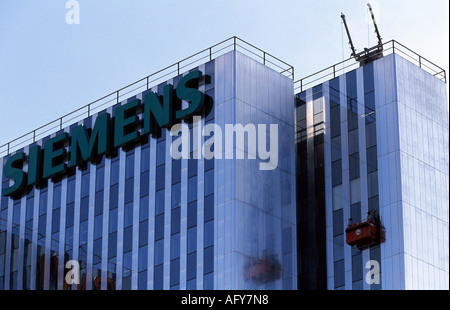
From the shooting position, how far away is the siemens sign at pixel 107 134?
329 feet

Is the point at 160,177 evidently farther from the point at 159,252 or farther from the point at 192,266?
the point at 192,266

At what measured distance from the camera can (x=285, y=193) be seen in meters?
97.2

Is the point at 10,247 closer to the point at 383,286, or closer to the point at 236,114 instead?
the point at 236,114

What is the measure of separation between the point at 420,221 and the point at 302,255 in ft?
32.1

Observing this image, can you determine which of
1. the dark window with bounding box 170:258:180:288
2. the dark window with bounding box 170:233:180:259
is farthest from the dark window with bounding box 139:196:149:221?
the dark window with bounding box 170:258:180:288

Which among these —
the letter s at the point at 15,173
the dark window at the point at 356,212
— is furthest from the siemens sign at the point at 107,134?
the dark window at the point at 356,212

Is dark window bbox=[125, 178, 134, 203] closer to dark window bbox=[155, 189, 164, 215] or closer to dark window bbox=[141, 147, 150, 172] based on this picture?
dark window bbox=[141, 147, 150, 172]

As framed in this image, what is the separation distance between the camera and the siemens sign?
100 meters

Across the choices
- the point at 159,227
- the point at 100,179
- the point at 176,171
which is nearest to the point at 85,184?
the point at 100,179

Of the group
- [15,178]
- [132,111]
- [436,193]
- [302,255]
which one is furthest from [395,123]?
[15,178]

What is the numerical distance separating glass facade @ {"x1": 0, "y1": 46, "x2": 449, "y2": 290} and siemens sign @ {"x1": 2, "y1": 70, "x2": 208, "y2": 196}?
850 millimetres

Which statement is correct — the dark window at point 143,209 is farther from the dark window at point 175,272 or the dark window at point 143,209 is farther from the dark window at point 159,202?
the dark window at point 175,272

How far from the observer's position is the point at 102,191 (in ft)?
350

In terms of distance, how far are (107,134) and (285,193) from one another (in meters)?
17.6
